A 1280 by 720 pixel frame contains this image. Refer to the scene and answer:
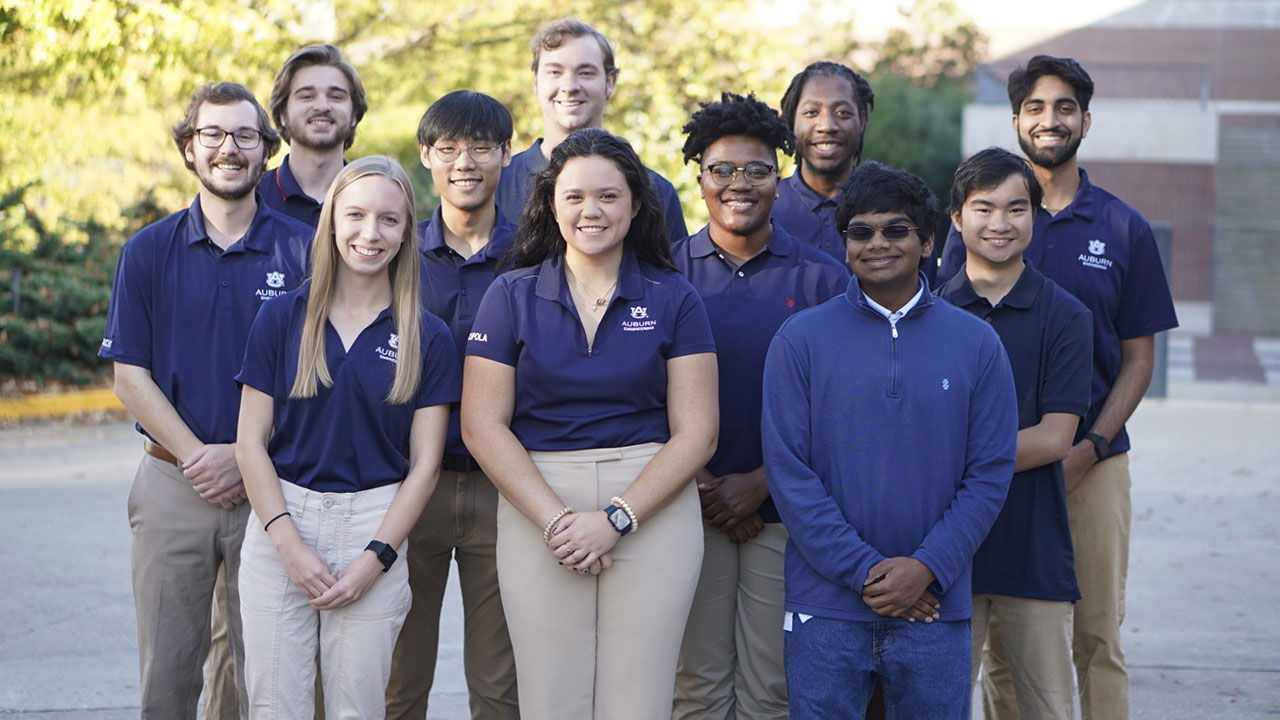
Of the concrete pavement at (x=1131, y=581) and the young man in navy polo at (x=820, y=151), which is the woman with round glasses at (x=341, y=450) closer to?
the young man in navy polo at (x=820, y=151)

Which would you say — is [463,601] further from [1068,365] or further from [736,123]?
[1068,365]

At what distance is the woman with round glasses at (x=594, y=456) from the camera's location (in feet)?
12.7

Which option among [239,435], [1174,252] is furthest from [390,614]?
[1174,252]

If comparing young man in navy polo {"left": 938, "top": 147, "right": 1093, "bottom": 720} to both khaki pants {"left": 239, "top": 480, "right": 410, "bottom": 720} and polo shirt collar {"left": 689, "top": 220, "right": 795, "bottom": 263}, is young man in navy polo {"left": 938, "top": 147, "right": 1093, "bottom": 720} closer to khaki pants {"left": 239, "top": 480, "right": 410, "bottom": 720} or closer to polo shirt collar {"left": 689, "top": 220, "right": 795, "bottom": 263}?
polo shirt collar {"left": 689, "top": 220, "right": 795, "bottom": 263}

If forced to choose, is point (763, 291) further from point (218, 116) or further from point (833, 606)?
point (218, 116)

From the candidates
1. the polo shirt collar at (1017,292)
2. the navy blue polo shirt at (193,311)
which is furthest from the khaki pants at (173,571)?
the polo shirt collar at (1017,292)

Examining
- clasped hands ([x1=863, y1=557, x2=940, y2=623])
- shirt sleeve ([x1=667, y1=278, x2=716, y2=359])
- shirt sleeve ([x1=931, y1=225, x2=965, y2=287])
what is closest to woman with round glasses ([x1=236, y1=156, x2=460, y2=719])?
shirt sleeve ([x1=667, y1=278, x2=716, y2=359])

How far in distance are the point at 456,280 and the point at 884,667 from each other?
200 centimetres

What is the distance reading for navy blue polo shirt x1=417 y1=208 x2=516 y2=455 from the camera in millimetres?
4512

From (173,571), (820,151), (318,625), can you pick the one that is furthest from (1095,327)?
(173,571)

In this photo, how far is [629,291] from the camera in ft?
13.1

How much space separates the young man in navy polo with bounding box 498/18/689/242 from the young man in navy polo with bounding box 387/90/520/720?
0.43 metres

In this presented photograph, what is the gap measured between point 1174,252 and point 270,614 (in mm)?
33167

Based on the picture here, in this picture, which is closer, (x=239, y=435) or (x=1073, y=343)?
(x=239, y=435)
